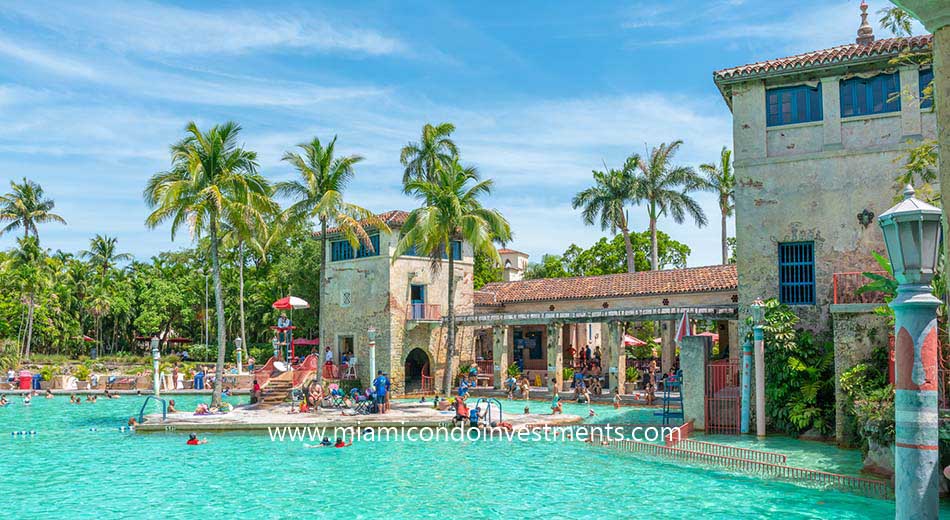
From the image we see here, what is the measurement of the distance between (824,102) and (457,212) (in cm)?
1453

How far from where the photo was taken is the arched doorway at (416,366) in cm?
3875

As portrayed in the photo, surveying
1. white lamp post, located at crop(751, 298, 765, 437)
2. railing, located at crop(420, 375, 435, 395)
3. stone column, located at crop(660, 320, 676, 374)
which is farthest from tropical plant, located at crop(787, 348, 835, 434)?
railing, located at crop(420, 375, 435, 395)

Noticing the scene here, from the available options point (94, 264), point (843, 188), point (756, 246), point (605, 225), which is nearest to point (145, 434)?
point (756, 246)

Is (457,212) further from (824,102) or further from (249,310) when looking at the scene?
(249,310)

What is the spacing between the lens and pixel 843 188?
781 inches

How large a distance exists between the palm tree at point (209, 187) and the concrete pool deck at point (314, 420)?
2.93m

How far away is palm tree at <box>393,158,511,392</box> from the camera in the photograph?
2994 centimetres

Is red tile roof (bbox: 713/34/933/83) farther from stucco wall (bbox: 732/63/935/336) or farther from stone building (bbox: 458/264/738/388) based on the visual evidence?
stone building (bbox: 458/264/738/388)

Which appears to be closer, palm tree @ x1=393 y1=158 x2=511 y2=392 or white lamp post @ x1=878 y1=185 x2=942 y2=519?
white lamp post @ x1=878 y1=185 x2=942 y2=519

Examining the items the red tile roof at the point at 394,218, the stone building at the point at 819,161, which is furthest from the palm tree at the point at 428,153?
the stone building at the point at 819,161

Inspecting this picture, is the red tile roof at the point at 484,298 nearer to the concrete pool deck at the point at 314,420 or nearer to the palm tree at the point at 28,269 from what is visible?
the concrete pool deck at the point at 314,420

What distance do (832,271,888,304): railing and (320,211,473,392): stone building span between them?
19485 millimetres

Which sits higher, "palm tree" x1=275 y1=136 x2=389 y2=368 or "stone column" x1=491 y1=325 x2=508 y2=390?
"palm tree" x1=275 y1=136 x2=389 y2=368

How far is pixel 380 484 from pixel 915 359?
12125 mm
